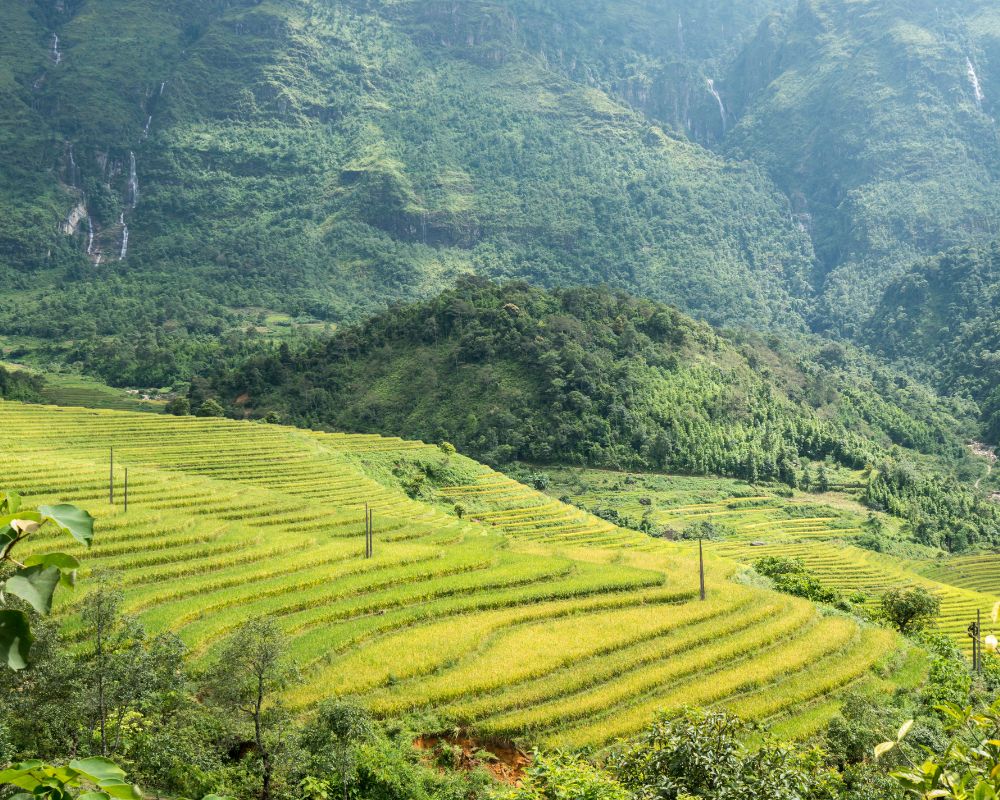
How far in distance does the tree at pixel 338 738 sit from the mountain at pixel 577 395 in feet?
209

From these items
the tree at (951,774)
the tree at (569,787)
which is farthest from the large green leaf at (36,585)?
the tree at (569,787)

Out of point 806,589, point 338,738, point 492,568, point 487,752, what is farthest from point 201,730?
point 806,589

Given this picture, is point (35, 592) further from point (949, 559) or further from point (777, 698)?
point (949, 559)

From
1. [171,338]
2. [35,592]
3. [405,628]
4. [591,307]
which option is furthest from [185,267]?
[35,592]

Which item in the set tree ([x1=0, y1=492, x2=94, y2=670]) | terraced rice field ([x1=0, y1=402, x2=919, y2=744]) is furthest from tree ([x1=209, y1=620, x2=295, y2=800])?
tree ([x1=0, y1=492, x2=94, y2=670])

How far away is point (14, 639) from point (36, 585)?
188 mm

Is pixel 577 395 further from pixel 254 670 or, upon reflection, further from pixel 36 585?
pixel 36 585

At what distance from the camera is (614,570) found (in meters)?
37.6

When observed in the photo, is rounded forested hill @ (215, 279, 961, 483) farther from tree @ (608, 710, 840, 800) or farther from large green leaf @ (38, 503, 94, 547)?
large green leaf @ (38, 503, 94, 547)

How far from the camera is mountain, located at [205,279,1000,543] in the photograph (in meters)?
87.2

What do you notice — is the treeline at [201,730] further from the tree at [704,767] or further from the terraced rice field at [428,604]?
the tree at [704,767]

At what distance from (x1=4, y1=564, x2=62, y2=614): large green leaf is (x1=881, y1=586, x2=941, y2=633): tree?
156 feet

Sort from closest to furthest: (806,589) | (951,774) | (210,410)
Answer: (951,774), (806,589), (210,410)

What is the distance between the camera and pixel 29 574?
2.90 metres
